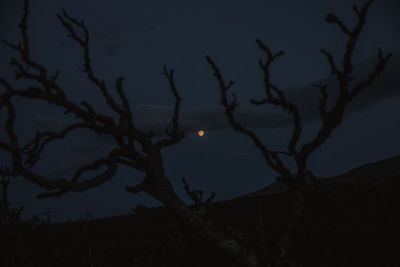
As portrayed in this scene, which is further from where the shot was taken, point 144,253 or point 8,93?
point 144,253

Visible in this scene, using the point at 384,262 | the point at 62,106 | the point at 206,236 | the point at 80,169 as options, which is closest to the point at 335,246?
the point at 384,262

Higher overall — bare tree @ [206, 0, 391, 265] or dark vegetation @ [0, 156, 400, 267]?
bare tree @ [206, 0, 391, 265]

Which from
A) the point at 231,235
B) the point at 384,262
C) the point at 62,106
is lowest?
the point at 384,262

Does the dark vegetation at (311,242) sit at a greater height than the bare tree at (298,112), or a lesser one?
lesser

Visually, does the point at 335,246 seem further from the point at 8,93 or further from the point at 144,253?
the point at 8,93

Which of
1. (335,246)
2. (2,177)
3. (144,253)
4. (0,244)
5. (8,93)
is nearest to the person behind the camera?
(8,93)

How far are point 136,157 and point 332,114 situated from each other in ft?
11.3

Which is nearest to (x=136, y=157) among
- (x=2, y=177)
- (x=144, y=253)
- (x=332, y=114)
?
(x=332, y=114)

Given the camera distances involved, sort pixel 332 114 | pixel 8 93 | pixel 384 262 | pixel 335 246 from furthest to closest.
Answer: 1. pixel 335 246
2. pixel 384 262
3. pixel 8 93
4. pixel 332 114

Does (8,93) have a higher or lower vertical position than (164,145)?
higher

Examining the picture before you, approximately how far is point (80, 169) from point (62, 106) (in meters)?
1.24

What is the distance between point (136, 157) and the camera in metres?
5.75

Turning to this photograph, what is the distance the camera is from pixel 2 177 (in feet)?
36.7

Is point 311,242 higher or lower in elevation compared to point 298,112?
lower
